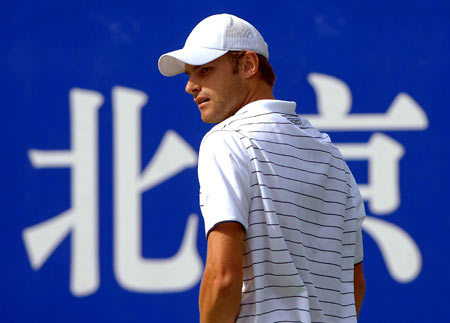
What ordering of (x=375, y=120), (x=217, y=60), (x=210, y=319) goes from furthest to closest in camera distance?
(x=375, y=120), (x=217, y=60), (x=210, y=319)

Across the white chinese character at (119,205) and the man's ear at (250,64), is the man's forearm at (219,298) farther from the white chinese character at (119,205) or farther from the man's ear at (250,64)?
the white chinese character at (119,205)

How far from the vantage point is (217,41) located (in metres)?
1.15

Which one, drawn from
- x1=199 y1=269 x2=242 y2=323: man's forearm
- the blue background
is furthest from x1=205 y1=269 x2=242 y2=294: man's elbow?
the blue background

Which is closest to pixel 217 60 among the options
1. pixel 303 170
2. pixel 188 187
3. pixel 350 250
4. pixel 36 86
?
pixel 303 170

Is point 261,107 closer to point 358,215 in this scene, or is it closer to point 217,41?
point 217,41

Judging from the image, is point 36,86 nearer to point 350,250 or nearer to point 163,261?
point 163,261

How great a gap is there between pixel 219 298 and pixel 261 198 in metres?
0.15

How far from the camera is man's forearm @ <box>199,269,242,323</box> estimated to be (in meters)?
1.00

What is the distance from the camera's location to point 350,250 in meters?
1.20

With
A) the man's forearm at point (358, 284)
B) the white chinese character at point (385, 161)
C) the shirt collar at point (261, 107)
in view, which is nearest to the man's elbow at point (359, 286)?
the man's forearm at point (358, 284)

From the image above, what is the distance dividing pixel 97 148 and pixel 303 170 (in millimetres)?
1657

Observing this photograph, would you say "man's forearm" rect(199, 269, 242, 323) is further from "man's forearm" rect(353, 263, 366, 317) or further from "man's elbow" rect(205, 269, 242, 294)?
"man's forearm" rect(353, 263, 366, 317)

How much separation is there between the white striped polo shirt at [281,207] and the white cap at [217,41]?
3.8 inches

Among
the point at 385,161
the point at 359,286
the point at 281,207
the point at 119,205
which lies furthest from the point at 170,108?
the point at 281,207
